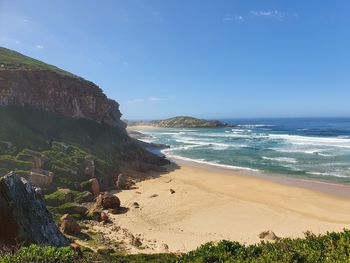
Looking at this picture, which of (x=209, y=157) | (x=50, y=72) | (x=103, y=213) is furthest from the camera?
(x=209, y=157)

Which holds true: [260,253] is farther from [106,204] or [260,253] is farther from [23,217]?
[106,204]

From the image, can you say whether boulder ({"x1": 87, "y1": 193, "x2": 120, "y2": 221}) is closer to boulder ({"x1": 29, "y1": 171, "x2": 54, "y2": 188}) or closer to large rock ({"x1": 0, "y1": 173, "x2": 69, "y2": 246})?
boulder ({"x1": 29, "y1": 171, "x2": 54, "y2": 188})

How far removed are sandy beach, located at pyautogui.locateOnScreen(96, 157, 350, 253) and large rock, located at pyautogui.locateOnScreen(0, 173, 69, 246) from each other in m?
5.36

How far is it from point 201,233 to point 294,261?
497 inches

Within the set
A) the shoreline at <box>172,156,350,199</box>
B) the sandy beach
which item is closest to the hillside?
the sandy beach

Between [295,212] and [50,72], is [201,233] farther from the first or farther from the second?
[50,72]

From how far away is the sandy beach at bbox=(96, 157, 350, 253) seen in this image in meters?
19.9

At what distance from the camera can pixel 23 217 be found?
12422mm

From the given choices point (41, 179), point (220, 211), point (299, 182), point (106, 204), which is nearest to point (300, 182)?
point (299, 182)

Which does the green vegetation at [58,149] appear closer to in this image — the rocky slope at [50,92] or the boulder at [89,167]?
the boulder at [89,167]

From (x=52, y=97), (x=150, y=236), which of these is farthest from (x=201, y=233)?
(x=52, y=97)

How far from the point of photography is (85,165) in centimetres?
3241

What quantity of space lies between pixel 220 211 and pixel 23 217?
15758 mm

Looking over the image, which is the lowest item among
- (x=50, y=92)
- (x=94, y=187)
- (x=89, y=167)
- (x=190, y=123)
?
(x=94, y=187)
